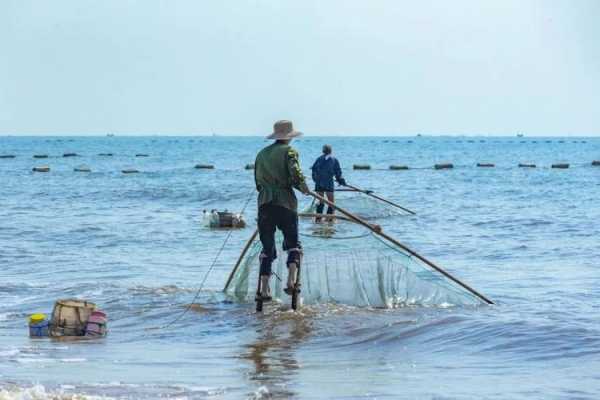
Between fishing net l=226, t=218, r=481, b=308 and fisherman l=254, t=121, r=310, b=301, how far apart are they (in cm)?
93

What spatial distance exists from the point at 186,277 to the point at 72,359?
18.2 feet

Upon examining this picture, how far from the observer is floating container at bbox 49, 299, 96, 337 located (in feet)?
31.6

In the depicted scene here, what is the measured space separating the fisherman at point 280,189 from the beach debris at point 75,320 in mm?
1618

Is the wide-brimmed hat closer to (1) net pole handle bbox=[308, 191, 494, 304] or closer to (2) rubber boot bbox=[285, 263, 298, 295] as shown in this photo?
(1) net pole handle bbox=[308, 191, 494, 304]

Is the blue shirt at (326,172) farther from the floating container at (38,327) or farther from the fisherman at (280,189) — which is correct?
the floating container at (38,327)

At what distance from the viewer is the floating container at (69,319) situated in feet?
31.6


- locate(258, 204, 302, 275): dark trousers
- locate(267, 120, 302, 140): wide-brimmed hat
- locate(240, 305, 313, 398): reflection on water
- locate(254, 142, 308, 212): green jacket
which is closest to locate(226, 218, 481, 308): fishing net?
locate(240, 305, 313, 398): reflection on water

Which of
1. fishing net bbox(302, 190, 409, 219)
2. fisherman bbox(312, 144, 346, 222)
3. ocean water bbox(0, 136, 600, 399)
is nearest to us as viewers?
ocean water bbox(0, 136, 600, 399)

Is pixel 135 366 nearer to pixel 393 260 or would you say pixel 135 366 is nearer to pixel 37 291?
pixel 393 260

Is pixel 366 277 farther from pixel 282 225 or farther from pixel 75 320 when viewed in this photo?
pixel 75 320

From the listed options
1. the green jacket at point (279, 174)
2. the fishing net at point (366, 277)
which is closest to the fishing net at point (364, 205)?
the fishing net at point (366, 277)

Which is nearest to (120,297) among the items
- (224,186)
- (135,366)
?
(135,366)

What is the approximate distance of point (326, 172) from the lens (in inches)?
747

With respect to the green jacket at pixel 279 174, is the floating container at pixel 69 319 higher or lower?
lower
